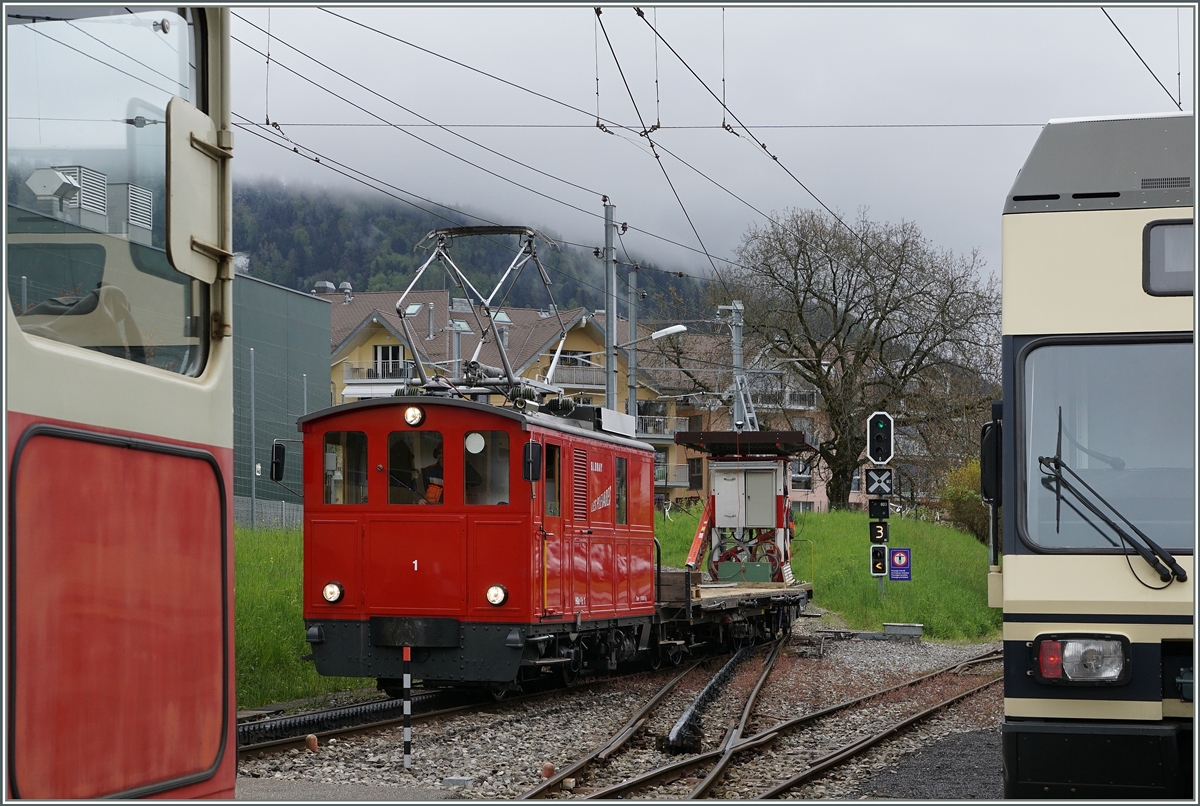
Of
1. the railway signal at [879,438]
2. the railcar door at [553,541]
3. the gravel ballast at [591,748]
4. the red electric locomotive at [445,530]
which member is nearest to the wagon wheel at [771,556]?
the railway signal at [879,438]

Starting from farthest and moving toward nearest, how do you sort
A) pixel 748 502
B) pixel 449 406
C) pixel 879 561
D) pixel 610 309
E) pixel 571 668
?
pixel 748 502 < pixel 610 309 < pixel 879 561 < pixel 571 668 < pixel 449 406

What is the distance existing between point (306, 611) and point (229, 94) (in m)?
9.77

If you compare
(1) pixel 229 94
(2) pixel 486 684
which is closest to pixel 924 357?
(2) pixel 486 684

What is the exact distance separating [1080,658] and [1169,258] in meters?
1.62

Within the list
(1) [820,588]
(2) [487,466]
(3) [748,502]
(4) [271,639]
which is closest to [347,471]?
(2) [487,466]

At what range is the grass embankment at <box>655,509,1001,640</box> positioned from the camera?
25.6 metres

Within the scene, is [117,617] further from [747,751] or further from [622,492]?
[622,492]

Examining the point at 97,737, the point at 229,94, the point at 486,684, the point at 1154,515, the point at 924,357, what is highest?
the point at 924,357

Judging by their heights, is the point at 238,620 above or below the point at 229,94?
below

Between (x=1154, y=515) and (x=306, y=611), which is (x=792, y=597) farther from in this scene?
(x=1154, y=515)

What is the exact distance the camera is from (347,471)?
12.8m

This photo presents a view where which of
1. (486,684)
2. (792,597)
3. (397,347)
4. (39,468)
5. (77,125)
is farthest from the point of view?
(397,347)

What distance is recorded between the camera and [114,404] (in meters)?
2.91

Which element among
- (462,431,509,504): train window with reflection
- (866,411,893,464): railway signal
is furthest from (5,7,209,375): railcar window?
(866,411,893,464): railway signal
